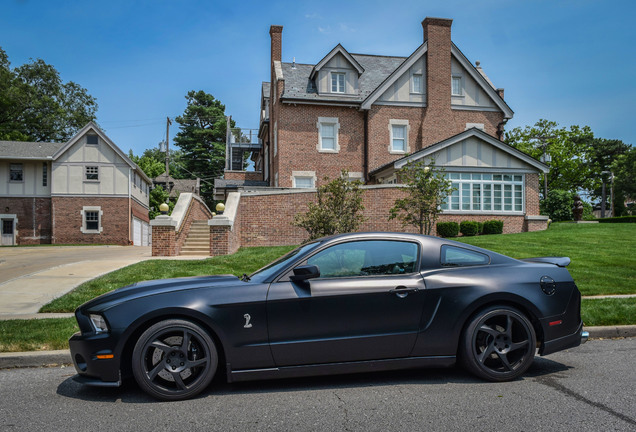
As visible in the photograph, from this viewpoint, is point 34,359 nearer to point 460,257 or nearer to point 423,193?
point 460,257

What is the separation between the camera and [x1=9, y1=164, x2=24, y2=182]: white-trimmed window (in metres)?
34.6

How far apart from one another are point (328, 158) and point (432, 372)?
20.9 metres

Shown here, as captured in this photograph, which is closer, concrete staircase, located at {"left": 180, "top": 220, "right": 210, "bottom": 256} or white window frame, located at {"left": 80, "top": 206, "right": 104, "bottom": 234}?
concrete staircase, located at {"left": 180, "top": 220, "right": 210, "bottom": 256}

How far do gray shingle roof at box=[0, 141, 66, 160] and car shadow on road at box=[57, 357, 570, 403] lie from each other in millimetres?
34382

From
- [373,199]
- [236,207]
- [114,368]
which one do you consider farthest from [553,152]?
[114,368]

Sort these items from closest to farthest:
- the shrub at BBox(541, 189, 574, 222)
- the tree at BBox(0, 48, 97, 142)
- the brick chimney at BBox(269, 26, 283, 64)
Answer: the brick chimney at BBox(269, 26, 283, 64) → the shrub at BBox(541, 189, 574, 222) → the tree at BBox(0, 48, 97, 142)

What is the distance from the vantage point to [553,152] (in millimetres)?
48656

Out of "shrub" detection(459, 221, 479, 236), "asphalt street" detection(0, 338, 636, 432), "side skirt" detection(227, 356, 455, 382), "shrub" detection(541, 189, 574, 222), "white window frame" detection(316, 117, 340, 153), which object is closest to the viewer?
"asphalt street" detection(0, 338, 636, 432)

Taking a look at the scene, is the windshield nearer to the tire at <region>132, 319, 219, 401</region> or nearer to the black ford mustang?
the black ford mustang

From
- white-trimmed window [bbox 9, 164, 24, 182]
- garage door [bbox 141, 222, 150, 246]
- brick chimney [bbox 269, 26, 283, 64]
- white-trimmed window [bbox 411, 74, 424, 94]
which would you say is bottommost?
garage door [bbox 141, 222, 150, 246]

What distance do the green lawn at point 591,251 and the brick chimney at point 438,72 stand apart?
9.28m

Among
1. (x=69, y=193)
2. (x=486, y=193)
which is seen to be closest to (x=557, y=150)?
(x=486, y=193)

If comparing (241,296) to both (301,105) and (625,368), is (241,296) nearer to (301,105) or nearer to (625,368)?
(625,368)

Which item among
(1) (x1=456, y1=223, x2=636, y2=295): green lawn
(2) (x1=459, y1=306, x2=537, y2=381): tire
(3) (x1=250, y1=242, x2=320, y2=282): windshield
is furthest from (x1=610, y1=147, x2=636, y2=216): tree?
(3) (x1=250, y1=242, x2=320, y2=282): windshield
